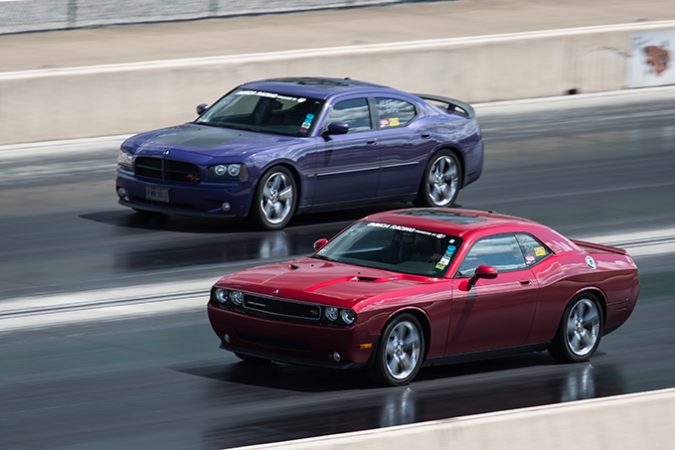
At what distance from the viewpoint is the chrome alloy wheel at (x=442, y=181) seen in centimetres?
1906

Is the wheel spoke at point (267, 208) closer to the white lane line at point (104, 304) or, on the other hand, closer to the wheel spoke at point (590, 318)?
the white lane line at point (104, 304)

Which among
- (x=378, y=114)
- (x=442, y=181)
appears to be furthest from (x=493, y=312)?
(x=442, y=181)

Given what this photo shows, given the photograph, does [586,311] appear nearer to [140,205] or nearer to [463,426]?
[463,426]

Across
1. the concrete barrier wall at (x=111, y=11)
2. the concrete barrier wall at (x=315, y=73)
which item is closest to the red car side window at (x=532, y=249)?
the concrete barrier wall at (x=315, y=73)

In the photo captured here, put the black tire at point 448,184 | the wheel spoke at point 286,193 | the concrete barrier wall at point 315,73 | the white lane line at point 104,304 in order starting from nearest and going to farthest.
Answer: the white lane line at point 104,304, the wheel spoke at point 286,193, the black tire at point 448,184, the concrete barrier wall at point 315,73

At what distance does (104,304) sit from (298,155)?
4006 mm

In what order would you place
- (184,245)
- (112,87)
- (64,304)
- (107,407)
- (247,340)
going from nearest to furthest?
(107,407) < (247,340) < (64,304) < (184,245) < (112,87)

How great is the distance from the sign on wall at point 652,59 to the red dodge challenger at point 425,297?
15.5 meters

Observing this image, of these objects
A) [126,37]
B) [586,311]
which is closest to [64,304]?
[586,311]

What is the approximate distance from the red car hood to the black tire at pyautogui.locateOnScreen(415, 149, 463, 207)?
→ 7.01 meters

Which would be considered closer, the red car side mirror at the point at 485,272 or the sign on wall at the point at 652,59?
the red car side mirror at the point at 485,272

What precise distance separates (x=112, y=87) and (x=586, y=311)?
1139cm

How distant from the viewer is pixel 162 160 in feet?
56.0

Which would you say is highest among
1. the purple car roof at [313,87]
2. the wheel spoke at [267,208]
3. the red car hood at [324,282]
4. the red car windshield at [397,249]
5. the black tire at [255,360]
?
the purple car roof at [313,87]
